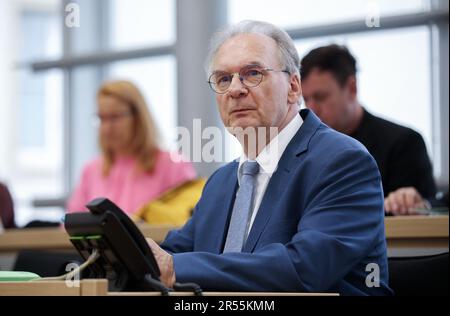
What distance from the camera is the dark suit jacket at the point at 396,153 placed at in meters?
3.28

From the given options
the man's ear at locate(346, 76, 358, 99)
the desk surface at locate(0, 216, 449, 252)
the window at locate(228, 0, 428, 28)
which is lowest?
the desk surface at locate(0, 216, 449, 252)

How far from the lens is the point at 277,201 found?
2.21 metres

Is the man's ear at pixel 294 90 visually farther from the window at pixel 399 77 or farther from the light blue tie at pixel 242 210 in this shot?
the window at pixel 399 77

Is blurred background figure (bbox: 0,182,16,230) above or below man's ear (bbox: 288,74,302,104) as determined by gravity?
below

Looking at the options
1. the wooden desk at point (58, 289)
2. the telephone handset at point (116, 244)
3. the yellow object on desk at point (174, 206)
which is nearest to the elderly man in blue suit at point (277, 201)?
the telephone handset at point (116, 244)

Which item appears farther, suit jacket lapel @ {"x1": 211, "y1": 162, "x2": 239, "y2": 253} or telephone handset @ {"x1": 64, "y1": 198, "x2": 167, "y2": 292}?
suit jacket lapel @ {"x1": 211, "y1": 162, "x2": 239, "y2": 253}

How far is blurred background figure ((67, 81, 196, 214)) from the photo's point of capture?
4230mm

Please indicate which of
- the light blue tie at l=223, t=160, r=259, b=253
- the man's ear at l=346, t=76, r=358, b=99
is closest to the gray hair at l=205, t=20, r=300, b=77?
the light blue tie at l=223, t=160, r=259, b=253

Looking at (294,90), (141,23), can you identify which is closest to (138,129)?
(141,23)

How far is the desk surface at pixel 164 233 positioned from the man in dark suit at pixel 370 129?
190mm

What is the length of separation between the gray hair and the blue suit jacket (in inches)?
6.7

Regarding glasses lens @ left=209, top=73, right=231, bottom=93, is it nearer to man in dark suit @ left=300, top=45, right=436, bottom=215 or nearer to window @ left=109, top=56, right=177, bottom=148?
man in dark suit @ left=300, top=45, right=436, bottom=215
